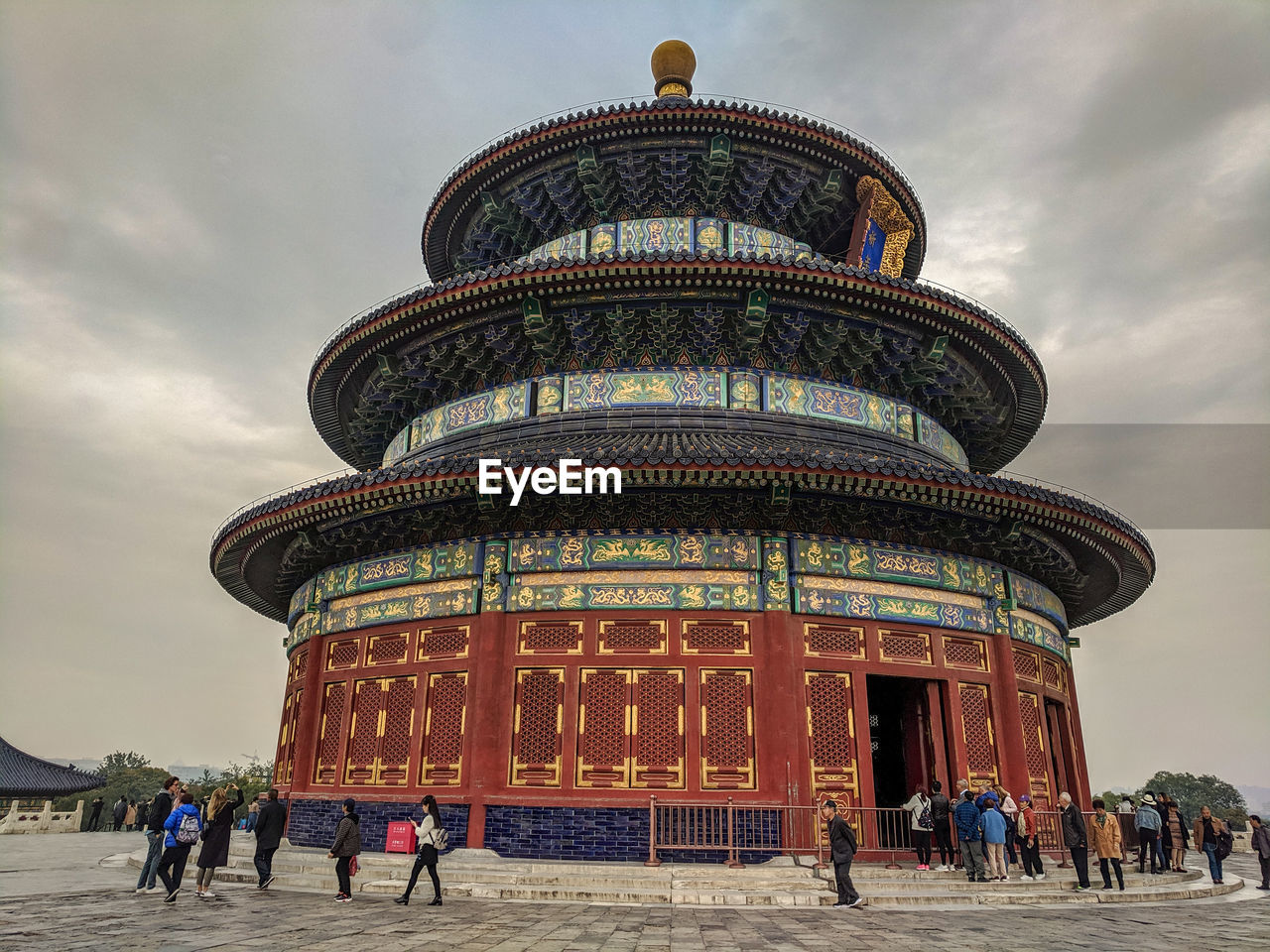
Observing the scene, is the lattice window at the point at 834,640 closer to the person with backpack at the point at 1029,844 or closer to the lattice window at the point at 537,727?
the person with backpack at the point at 1029,844

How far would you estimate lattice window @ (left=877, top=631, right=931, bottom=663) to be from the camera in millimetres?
14797

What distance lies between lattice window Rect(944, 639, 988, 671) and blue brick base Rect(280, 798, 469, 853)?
28.1 ft

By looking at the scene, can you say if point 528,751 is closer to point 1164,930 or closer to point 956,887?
point 956,887

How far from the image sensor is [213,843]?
39.3 feet

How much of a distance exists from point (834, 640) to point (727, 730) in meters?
2.38

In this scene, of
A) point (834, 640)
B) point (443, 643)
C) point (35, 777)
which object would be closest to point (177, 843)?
point (443, 643)

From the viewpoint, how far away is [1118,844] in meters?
12.8

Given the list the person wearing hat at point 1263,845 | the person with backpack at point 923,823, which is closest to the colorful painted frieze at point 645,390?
the person with backpack at point 923,823

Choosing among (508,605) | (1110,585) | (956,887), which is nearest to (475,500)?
(508,605)

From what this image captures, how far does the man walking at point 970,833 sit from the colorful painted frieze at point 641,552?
469cm

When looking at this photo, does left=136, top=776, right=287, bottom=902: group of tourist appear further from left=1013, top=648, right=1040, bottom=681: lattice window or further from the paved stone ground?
left=1013, top=648, right=1040, bottom=681: lattice window

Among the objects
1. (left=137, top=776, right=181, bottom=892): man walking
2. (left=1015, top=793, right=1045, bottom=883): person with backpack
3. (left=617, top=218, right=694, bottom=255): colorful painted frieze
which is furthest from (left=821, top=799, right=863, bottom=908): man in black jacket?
(left=617, top=218, right=694, bottom=255): colorful painted frieze

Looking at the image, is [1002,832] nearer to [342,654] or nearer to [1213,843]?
[1213,843]

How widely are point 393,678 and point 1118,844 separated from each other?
1187 cm
